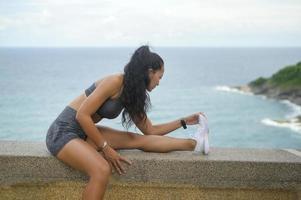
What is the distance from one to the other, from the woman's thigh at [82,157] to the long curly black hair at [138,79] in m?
0.48

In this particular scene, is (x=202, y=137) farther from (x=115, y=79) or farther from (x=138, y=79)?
(x=115, y=79)

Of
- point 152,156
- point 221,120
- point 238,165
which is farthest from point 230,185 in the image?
point 221,120

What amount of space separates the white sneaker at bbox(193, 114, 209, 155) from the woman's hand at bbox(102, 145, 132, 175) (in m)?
0.64

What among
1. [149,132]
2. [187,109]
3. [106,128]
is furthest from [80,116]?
[187,109]

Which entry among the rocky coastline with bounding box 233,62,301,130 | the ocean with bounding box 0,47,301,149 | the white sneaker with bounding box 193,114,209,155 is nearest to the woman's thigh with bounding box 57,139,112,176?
the white sneaker with bounding box 193,114,209,155

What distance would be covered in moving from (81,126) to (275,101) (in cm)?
7537

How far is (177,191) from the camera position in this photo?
14.2 feet

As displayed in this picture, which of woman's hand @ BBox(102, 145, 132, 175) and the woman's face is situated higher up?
the woman's face

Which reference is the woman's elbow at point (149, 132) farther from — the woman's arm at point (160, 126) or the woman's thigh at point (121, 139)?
the woman's thigh at point (121, 139)

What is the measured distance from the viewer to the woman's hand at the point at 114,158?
4.20m

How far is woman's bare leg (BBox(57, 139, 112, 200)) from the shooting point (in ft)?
13.0

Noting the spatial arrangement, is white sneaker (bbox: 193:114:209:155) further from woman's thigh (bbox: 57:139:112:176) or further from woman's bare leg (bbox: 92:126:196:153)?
woman's thigh (bbox: 57:139:112:176)

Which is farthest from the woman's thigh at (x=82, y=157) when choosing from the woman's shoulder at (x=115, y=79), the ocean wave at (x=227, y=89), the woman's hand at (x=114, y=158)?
the ocean wave at (x=227, y=89)

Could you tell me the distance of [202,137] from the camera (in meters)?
4.55
